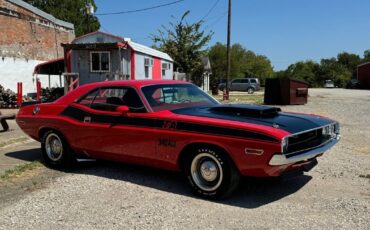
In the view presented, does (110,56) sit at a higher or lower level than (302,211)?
Answer: higher

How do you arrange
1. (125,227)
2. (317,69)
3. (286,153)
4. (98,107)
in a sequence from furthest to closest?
1. (317,69)
2. (98,107)
3. (286,153)
4. (125,227)

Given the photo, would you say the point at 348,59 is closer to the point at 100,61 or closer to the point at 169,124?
the point at 100,61

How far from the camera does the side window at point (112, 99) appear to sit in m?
5.98

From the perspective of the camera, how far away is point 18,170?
6.78m

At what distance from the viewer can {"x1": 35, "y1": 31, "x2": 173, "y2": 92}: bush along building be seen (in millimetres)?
19328

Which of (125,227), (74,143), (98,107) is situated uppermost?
(98,107)

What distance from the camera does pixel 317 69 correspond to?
9456 cm

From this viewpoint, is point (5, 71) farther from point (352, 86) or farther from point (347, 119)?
point (352, 86)

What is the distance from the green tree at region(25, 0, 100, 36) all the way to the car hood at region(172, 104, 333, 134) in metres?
46.0

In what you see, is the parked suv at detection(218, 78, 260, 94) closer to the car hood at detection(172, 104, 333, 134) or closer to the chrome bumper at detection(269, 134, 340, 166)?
the car hood at detection(172, 104, 333, 134)

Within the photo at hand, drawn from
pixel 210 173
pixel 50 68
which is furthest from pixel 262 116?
pixel 50 68

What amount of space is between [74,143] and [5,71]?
18.4 meters

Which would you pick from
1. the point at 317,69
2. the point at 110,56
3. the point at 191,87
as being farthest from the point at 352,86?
the point at 191,87

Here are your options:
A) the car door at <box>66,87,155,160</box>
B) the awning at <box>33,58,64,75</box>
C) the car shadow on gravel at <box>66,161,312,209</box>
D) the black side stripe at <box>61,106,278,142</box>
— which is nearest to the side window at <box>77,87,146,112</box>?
the car door at <box>66,87,155,160</box>
